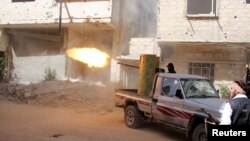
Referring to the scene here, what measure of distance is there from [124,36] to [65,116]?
749 cm

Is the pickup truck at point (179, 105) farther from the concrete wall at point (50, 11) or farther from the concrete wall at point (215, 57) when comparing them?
the concrete wall at point (50, 11)

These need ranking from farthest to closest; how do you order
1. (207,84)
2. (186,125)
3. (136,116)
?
1. (136,116)
2. (207,84)
3. (186,125)

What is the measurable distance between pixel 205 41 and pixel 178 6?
200cm

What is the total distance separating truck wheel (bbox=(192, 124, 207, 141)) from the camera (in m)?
7.99

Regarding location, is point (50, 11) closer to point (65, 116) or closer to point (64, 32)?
point (64, 32)

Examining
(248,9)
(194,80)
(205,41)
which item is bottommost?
(194,80)

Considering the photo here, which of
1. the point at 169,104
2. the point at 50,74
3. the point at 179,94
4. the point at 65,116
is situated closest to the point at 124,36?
the point at 50,74

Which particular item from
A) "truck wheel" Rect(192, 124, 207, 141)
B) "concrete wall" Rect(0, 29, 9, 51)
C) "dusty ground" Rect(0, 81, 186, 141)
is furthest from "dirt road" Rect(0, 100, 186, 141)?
"concrete wall" Rect(0, 29, 9, 51)

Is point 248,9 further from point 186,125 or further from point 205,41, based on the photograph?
point 186,125

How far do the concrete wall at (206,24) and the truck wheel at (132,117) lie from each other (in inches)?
234

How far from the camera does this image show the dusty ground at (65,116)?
9.50 m

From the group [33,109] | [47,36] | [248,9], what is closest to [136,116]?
[33,109]

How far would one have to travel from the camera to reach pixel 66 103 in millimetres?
15570

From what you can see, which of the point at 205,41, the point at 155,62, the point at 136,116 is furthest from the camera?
the point at 205,41
